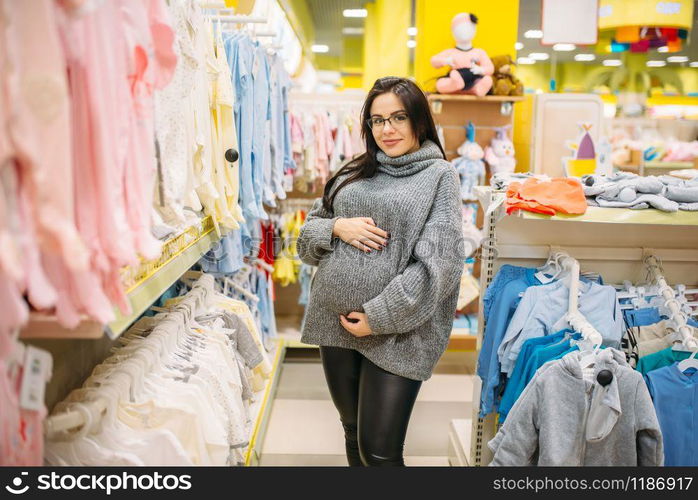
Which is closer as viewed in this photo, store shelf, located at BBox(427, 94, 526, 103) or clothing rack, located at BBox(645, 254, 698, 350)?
clothing rack, located at BBox(645, 254, 698, 350)

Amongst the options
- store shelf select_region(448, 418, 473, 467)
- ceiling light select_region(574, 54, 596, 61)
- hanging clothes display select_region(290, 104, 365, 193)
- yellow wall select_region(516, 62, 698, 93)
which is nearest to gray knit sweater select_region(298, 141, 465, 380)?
store shelf select_region(448, 418, 473, 467)

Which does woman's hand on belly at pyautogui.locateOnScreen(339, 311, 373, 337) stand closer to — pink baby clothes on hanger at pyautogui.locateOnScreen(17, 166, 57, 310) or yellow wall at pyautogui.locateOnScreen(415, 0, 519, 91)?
pink baby clothes on hanger at pyautogui.locateOnScreen(17, 166, 57, 310)

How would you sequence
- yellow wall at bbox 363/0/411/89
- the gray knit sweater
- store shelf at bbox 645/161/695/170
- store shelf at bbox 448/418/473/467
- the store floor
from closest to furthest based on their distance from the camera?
the gray knit sweater
store shelf at bbox 448/418/473/467
the store floor
store shelf at bbox 645/161/695/170
yellow wall at bbox 363/0/411/89

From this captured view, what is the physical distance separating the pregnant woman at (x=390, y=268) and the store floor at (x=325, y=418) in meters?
1.28

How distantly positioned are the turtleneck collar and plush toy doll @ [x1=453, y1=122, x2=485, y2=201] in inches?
118

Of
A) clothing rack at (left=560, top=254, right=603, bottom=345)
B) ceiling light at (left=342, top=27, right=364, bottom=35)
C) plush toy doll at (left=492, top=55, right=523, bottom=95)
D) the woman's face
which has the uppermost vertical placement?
ceiling light at (left=342, top=27, right=364, bottom=35)

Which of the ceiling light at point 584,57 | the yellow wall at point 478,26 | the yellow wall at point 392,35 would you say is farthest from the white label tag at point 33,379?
the ceiling light at point 584,57

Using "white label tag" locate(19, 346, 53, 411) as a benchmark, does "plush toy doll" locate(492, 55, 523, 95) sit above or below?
above

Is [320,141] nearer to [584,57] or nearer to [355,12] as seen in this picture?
[355,12]

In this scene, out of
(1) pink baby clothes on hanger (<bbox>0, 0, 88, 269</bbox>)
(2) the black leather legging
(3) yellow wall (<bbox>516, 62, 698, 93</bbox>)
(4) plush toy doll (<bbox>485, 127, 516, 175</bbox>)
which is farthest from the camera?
(3) yellow wall (<bbox>516, 62, 698, 93</bbox>)

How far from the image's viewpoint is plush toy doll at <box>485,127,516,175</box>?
5.05 meters

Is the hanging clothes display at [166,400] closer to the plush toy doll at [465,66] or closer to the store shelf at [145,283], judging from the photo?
the store shelf at [145,283]

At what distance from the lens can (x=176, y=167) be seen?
169cm

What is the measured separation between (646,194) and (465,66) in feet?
10.3
